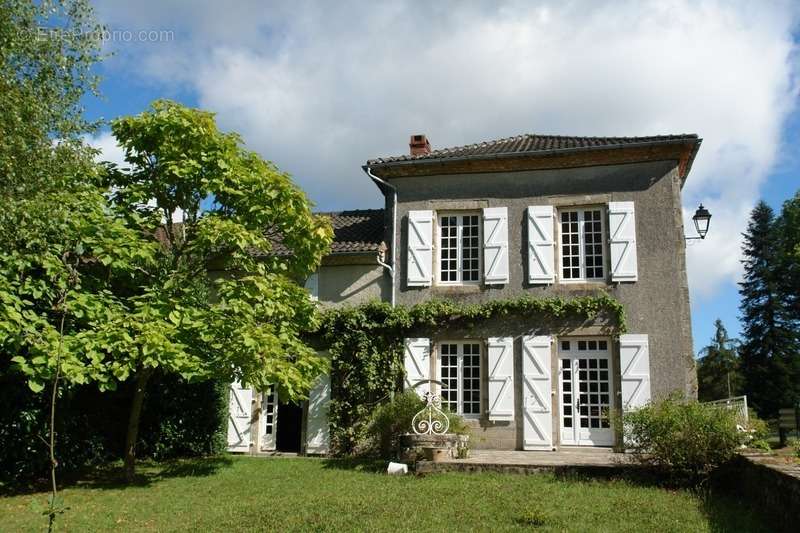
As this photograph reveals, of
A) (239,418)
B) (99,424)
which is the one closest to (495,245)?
(239,418)

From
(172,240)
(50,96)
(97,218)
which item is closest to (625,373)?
(172,240)

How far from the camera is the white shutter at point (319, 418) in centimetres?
1319

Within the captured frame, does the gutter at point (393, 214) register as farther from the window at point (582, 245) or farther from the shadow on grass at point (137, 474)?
the shadow on grass at point (137, 474)

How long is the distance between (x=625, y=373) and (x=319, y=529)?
7476 millimetres

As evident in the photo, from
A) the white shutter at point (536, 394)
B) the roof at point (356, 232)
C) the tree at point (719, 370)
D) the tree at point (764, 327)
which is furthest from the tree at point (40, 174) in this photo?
the tree at point (719, 370)

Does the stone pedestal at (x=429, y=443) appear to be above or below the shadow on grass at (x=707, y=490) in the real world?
above

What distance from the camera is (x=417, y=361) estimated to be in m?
13.1

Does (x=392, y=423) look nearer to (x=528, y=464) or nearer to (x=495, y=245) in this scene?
(x=528, y=464)

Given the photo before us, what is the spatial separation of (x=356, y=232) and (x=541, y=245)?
162 inches

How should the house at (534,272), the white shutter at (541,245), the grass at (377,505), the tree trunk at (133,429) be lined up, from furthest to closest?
the white shutter at (541,245) < the house at (534,272) < the tree trunk at (133,429) < the grass at (377,505)

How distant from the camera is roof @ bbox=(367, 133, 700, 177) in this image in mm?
12594

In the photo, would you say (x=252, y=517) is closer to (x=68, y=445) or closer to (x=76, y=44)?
(x=68, y=445)

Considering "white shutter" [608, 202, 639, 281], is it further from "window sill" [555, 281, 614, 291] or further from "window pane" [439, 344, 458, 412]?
"window pane" [439, 344, 458, 412]

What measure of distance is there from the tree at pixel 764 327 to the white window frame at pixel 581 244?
1944 centimetres
